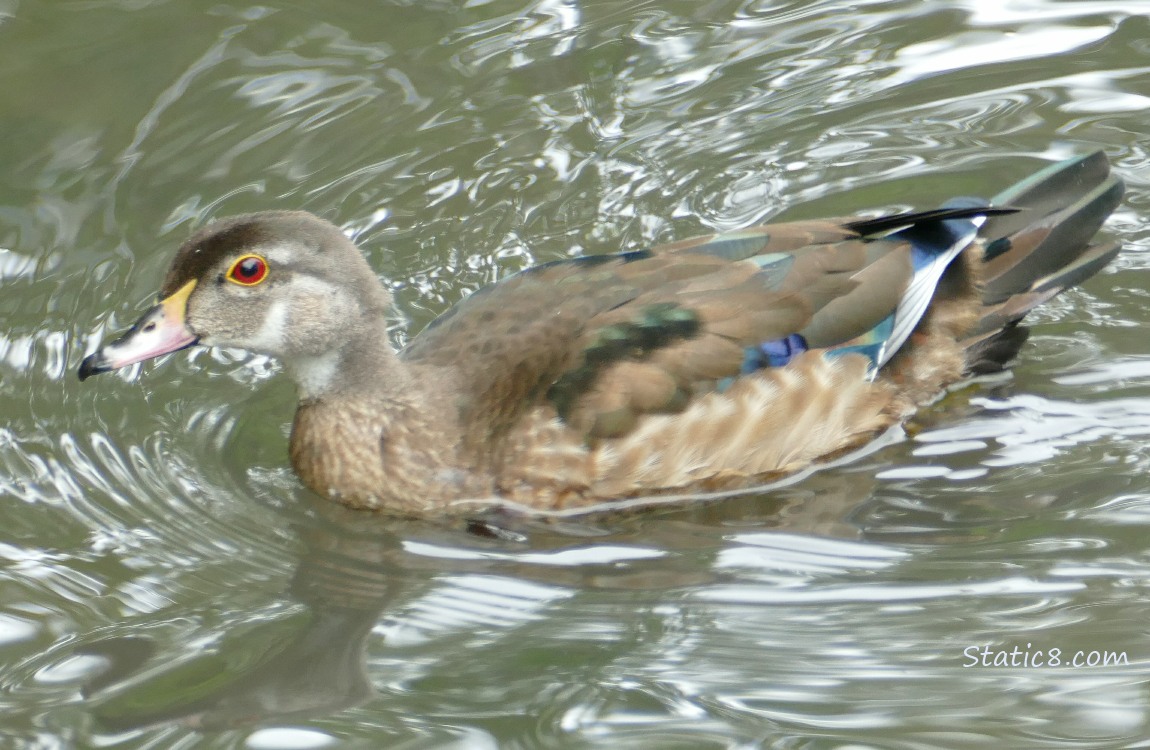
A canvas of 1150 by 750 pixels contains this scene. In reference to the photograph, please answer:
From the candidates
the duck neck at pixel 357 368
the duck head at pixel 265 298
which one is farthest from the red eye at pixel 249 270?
the duck neck at pixel 357 368

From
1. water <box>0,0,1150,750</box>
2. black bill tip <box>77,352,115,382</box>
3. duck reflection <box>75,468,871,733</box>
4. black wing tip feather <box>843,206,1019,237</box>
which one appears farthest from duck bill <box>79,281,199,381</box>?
black wing tip feather <box>843,206,1019,237</box>

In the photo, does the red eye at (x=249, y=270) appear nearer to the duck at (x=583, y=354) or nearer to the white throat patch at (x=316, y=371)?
the duck at (x=583, y=354)

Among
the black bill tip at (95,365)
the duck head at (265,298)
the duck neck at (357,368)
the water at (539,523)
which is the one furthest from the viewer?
the duck neck at (357,368)

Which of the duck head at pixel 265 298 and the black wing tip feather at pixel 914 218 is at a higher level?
the duck head at pixel 265 298

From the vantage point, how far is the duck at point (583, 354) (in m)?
5.39

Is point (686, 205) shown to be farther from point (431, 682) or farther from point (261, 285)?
point (431, 682)

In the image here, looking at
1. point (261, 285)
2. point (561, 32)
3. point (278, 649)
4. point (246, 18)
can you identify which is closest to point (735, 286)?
point (261, 285)

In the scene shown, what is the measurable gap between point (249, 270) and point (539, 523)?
1338 mm

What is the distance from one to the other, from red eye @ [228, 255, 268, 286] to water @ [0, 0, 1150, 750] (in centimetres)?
81

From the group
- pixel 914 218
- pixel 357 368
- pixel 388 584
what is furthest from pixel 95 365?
pixel 914 218

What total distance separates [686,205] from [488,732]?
10.7 ft

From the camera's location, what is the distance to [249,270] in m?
5.38

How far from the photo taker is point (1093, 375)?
6.02 metres

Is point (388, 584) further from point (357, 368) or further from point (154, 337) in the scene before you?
point (154, 337)
